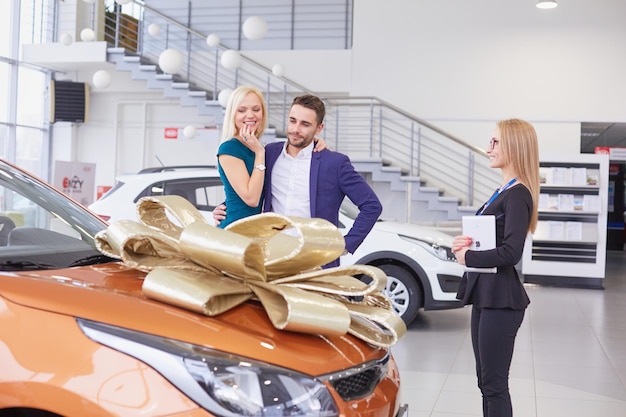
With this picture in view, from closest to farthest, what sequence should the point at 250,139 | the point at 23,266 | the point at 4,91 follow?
1. the point at 23,266
2. the point at 250,139
3. the point at 4,91

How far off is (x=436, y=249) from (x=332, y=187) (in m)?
3.69

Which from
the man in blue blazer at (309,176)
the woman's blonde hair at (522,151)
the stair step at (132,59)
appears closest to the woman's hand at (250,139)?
the man in blue blazer at (309,176)

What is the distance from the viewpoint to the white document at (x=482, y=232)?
295cm

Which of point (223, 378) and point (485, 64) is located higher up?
point (485, 64)

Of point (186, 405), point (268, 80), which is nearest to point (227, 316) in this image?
point (186, 405)

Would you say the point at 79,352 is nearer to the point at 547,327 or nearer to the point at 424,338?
the point at 424,338

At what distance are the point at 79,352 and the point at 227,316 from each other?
350 mm

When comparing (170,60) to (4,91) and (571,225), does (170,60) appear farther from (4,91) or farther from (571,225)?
(571,225)

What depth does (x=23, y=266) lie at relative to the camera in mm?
2051

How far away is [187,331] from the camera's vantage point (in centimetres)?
164

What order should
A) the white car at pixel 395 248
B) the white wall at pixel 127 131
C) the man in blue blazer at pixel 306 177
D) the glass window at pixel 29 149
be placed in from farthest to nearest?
the white wall at pixel 127 131, the glass window at pixel 29 149, the white car at pixel 395 248, the man in blue blazer at pixel 306 177

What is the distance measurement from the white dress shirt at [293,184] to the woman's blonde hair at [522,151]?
2.56 ft

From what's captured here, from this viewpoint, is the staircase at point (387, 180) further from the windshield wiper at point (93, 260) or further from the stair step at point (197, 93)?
the windshield wiper at point (93, 260)

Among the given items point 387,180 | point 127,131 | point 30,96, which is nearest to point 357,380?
point 387,180
